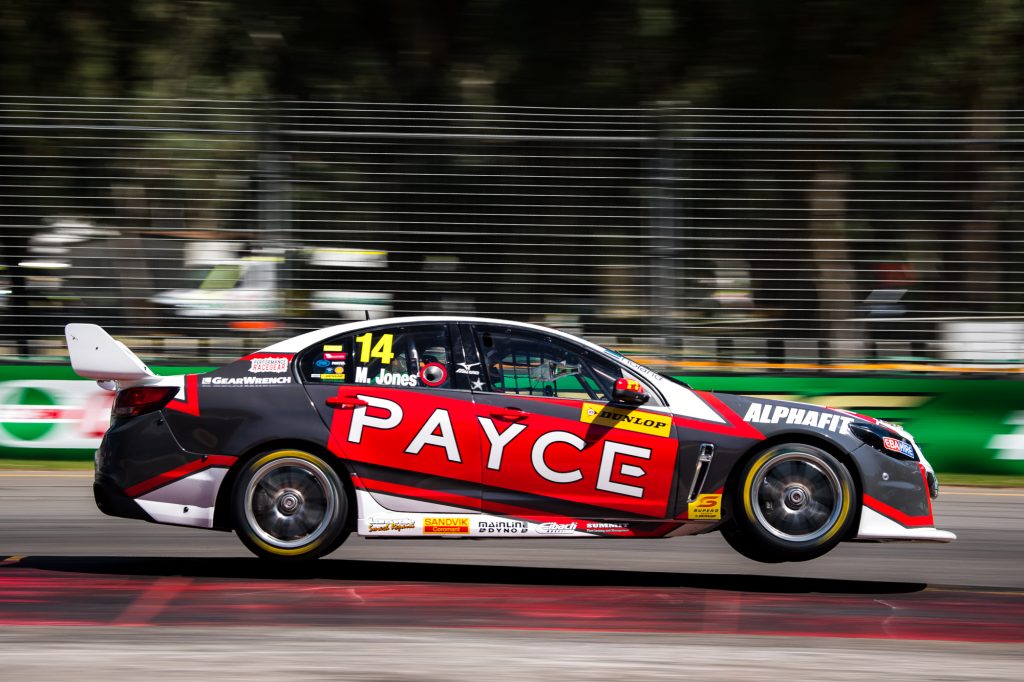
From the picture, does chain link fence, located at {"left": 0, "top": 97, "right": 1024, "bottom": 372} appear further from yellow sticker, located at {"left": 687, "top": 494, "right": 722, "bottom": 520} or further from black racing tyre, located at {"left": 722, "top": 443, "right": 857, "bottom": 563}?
yellow sticker, located at {"left": 687, "top": 494, "right": 722, "bottom": 520}

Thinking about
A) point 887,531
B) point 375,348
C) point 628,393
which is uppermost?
point 375,348

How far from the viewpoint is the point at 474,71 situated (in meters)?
15.5

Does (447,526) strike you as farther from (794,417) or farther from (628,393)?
(794,417)

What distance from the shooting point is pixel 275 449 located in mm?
6965

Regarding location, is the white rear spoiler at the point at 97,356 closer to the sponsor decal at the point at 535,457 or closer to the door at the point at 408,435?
the door at the point at 408,435

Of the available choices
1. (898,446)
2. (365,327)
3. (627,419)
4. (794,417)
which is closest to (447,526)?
(627,419)

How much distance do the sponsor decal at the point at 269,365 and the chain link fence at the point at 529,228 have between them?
4635 millimetres

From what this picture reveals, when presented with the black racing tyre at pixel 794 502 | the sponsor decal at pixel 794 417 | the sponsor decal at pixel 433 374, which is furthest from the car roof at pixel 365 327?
the black racing tyre at pixel 794 502

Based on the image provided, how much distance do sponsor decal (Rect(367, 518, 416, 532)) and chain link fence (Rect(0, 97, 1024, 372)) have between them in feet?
16.9

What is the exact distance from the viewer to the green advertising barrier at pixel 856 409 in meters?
11.4

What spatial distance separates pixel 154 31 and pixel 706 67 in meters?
6.95

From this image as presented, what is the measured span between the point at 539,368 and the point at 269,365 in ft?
5.04

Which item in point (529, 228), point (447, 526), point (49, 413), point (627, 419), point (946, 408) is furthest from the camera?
point (529, 228)

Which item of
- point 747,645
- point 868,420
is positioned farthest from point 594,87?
point 747,645
